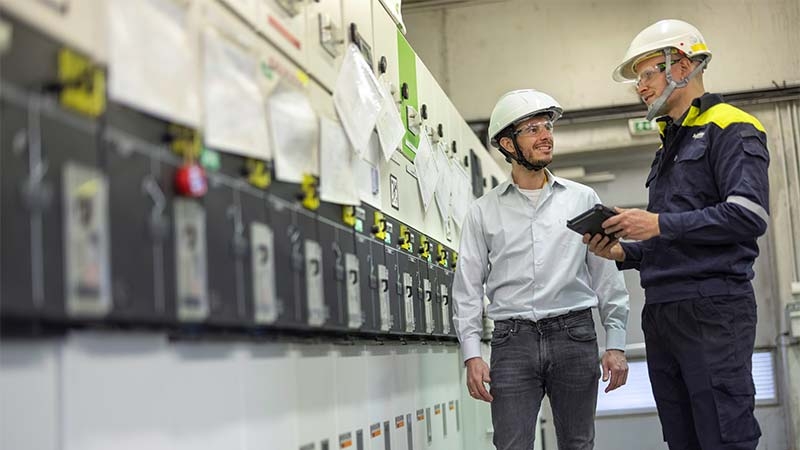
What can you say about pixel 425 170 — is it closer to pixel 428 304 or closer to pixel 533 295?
pixel 428 304

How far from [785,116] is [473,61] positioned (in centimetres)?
241

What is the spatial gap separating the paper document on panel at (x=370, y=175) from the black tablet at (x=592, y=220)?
0.60 m

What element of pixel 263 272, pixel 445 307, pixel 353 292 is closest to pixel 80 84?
pixel 263 272

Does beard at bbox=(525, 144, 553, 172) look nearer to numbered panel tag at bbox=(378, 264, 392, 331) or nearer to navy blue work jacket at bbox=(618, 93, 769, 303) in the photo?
navy blue work jacket at bbox=(618, 93, 769, 303)

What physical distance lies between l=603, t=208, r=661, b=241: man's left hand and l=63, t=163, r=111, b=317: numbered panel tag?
1661 millimetres

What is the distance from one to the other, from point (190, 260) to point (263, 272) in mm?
298

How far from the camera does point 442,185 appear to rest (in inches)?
159

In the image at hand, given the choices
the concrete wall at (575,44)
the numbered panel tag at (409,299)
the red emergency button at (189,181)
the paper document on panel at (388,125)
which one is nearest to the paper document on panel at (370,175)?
the paper document on panel at (388,125)

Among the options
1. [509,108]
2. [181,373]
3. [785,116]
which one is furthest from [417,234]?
[785,116]

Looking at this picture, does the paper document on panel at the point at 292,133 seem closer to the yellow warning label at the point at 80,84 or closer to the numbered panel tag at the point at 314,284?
the numbered panel tag at the point at 314,284

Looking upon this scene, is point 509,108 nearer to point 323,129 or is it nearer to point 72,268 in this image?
point 323,129

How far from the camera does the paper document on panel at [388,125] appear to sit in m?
2.75

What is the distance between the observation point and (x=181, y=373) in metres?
1.48

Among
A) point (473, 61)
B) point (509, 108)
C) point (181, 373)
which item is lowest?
point (181, 373)
